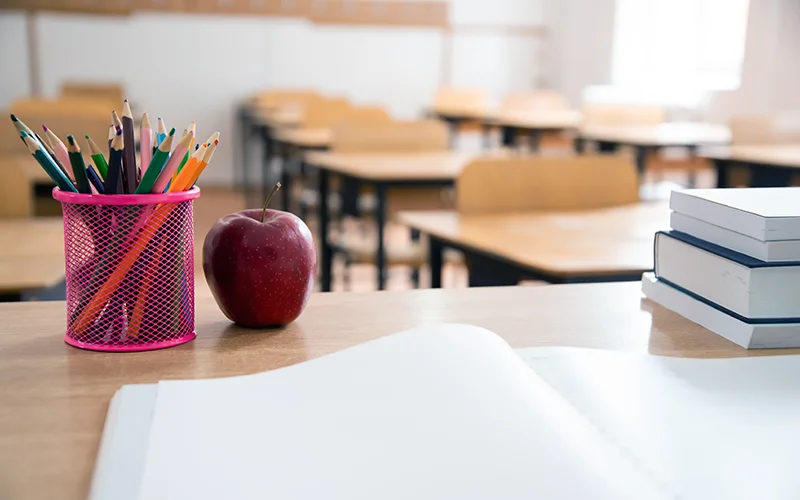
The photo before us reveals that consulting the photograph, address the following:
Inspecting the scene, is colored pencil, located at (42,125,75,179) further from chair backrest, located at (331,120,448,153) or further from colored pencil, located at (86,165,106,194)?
chair backrest, located at (331,120,448,153)

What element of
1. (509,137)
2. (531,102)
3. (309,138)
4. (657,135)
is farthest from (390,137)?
(531,102)

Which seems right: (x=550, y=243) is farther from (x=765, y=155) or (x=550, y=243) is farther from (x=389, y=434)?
(x=765, y=155)

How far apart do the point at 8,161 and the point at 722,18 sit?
219 inches

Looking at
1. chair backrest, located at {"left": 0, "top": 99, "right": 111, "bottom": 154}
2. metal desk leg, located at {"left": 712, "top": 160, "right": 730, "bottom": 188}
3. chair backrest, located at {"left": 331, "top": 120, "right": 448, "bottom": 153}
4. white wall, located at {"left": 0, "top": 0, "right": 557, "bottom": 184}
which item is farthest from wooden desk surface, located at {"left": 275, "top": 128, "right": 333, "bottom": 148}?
white wall, located at {"left": 0, "top": 0, "right": 557, "bottom": 184}

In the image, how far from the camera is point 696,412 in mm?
596

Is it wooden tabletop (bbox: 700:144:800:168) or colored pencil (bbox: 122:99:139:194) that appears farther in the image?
wooden tabletop (bbox: 700:144:800:168)

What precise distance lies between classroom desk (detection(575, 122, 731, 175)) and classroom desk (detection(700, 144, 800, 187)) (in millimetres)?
545

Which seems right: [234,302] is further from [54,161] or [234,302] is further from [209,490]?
[209,490]

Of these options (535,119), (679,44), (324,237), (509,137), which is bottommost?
(324,237)

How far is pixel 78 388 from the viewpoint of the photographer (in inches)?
25.0

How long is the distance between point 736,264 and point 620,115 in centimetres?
450

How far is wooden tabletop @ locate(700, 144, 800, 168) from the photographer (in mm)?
3055

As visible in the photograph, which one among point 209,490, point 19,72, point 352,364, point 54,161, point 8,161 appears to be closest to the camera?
point 209,490

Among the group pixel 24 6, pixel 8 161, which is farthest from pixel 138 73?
pixel 8 161
